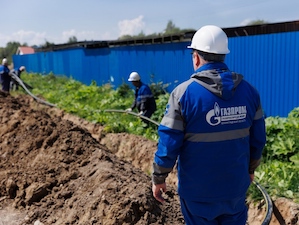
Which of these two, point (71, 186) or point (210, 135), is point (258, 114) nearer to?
point (210, 135)

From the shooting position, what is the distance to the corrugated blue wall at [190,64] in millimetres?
9570

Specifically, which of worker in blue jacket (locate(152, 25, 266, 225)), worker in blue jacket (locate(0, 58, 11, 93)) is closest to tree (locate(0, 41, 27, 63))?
worker in blue jacket (locate(0, 58, 11, 93))

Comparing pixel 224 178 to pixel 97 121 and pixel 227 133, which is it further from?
pixel 97 121

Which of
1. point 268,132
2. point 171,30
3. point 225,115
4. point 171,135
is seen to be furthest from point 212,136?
point 171,30

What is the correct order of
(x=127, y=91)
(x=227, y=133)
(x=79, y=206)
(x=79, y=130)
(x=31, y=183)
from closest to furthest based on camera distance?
(x=227, y=133), (x=79, y=206), (x=31, y=183), (x=79, y=130), (x=127, y=91)

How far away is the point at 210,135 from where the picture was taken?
2982 mm

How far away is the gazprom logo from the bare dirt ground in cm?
199

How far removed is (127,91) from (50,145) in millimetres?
9768

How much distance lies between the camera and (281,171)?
20.1ft

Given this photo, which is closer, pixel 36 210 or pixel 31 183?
pixel 36 210

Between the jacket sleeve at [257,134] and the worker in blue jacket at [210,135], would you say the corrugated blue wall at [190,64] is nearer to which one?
the jacket sleeve at [257,134]

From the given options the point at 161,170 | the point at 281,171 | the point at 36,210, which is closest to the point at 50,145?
the point at 36,210

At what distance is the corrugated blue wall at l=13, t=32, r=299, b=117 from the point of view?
9570mm

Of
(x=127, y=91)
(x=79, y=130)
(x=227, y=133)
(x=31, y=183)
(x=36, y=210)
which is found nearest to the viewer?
(x=227, y=133)
